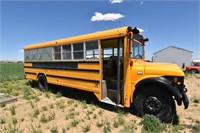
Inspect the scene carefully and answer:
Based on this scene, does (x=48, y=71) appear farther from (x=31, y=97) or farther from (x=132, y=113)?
(x=132, y=113)

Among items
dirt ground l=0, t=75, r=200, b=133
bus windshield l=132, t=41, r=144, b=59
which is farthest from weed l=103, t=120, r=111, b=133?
bus windshield l=132, t=41, r=144, b=59

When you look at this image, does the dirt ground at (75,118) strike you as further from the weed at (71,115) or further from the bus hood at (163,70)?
the bus hood at (163,70)

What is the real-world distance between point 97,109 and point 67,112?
39.0 inches

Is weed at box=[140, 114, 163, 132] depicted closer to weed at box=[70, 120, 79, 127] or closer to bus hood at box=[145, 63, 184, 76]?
bus hood at box=[145, 63, 184, 76]

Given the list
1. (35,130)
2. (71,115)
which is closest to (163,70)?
(71,115)

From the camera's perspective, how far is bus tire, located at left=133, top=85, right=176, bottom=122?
3.88 metres

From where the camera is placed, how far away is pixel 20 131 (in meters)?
3.65

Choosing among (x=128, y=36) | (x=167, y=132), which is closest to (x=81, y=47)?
(x=128, y=36)

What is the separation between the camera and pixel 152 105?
161 inches

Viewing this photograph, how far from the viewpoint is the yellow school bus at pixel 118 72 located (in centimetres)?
390

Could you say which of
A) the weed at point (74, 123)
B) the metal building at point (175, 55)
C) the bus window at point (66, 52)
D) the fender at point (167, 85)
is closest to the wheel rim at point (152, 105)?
the fender at point (167, 85)

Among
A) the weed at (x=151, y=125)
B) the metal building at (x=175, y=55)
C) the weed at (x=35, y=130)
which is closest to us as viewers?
the weed at (x=151, y=125)

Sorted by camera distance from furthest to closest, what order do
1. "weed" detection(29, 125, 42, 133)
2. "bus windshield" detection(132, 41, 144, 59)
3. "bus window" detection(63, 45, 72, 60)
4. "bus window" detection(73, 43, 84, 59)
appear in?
1. "bus window" detection(63, 45, 72, 60)
2. "bus window" detection(73, 43, 84, 59)
3. "bus windshield" detection(132, 41, 144, 59)
4. "weed" detection(29, 125, 42, 133)

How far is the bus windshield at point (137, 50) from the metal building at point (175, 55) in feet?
82.0
